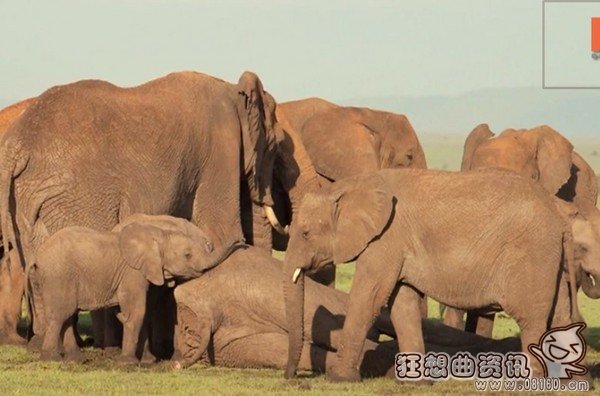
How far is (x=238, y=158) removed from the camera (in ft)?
47.9

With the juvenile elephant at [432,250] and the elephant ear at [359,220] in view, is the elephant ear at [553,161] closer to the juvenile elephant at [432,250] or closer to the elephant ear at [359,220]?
the juvenile elephant at [432,250]

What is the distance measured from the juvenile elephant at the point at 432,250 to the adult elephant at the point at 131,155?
98.3 inches

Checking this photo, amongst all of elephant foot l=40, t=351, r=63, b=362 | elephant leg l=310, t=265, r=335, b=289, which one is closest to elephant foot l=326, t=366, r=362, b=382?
elephant foot l=40, t=351, r=63, b=362

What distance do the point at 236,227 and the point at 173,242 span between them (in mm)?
1891

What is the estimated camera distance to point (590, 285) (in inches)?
543

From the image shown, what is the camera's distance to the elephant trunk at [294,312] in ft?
37.0

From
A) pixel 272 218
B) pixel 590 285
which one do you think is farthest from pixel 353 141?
pixel 590 285

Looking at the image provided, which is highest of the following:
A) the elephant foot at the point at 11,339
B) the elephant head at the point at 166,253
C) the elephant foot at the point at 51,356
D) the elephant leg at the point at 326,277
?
the elephant head at the point at 166,253

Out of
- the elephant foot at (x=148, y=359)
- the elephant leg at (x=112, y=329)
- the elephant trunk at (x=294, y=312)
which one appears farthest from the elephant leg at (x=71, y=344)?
the elephant trunk at (x=294, y=312)

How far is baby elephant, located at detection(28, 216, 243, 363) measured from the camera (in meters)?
12.2

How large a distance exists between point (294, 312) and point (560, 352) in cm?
197

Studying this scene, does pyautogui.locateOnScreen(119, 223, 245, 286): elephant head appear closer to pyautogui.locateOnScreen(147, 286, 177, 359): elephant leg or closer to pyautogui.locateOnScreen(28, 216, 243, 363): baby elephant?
pyautogui.locateOnScreen(28, 216, 243, 363): baby elephant

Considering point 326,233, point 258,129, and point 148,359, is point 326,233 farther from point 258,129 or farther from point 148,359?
point 258,129

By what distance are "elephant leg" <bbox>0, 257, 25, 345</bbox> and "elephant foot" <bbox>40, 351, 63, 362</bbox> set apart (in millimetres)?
2237
